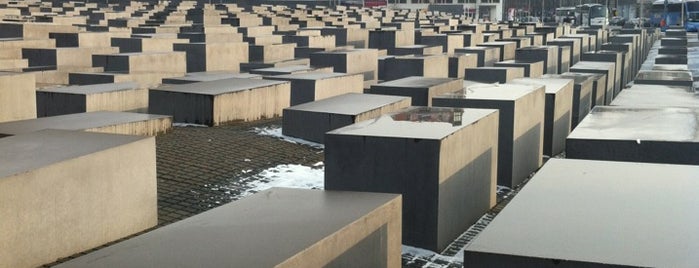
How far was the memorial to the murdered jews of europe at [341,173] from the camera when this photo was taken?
4641mm

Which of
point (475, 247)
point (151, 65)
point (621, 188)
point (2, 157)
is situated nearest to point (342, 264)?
point (475, 247)

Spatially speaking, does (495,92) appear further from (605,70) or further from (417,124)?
(605,70)

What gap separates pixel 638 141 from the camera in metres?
7.66

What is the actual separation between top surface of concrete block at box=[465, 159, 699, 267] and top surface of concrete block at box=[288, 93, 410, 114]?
4.60 metres

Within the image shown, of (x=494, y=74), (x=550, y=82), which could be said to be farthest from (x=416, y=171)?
(x=494, y=74)

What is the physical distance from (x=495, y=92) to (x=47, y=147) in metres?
6.18

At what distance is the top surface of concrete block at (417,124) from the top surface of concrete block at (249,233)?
1.69m

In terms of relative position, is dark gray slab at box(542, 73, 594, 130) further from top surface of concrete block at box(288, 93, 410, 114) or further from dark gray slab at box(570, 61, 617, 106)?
top surface of concrete block at box(288, 93, 410, 114)

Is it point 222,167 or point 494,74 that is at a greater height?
point 494,74

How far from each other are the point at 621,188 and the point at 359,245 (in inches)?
66.6

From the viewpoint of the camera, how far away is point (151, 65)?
1692cm

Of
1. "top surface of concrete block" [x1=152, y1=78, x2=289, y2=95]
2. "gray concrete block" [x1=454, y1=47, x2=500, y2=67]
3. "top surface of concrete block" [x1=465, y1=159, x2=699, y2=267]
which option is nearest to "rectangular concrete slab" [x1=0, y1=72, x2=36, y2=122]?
"top surface of concrete block" [x1=152, y1=78, x2=289, y2=95]

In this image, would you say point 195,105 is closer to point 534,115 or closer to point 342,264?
point 534,115

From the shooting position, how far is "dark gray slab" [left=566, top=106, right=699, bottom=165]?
24.9ft
